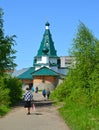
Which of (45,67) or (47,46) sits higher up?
(47,46)

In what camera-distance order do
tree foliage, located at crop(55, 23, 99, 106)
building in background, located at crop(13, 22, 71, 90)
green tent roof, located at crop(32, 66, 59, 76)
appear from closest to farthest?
tree foliage, located at crop(55, 23, 99, 106) → green tent roof, located at crop(32, 66, 59, 76) → building in background, located at crop(13, 22, 71, 90)

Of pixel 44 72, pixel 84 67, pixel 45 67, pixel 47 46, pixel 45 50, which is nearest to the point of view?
pixel 84 67

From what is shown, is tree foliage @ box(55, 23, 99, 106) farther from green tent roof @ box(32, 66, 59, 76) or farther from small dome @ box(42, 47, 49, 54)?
small dome @ box(42, 47, 49, 54)

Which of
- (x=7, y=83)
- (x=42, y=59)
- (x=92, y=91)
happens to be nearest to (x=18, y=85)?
(x=7, y=83)

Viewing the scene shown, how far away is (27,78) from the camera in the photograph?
93.5 meters

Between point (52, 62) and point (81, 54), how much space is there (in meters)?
61.8

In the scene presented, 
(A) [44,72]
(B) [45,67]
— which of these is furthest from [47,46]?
(A) [44,72]

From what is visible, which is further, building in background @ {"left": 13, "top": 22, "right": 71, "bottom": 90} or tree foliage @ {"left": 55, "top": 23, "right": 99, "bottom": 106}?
building in background @ {"left": 13, "top": 22, "right": 71, "bottom": 90}

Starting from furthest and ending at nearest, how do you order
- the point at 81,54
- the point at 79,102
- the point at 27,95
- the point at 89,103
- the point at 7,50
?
the point at 7,50
the point at 81,54
the point at 79,102
the point at 89,103
the point at 27,95

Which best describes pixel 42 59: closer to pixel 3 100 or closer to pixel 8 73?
pixel 8 73

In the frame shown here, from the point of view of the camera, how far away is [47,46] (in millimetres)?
92312

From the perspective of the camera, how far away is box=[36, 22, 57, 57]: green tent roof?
303 feet

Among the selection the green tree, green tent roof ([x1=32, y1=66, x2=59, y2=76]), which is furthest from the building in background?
the green tree

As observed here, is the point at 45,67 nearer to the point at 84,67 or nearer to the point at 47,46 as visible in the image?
the point at 47,46
